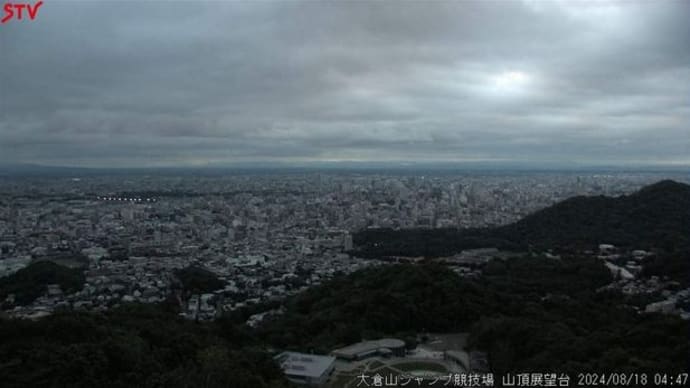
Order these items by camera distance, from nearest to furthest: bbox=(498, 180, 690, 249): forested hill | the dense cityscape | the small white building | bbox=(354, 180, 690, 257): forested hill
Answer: the small white building, the dense cityscape, bbox=(498, 180, 690, 249): forested hill, bbox=(354, 180, 690, 257): forested hill

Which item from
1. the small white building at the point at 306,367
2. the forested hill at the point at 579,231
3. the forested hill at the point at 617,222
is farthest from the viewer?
the forested hill at the point at 579,231

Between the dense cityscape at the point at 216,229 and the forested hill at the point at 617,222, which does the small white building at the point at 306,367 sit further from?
the forested hill at the point at 617,222

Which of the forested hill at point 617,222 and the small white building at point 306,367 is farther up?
the forested hill at point 617,222

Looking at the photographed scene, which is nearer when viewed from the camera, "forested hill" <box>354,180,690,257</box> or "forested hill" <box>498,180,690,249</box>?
"forested hill" <box>498,180,690,249</box>

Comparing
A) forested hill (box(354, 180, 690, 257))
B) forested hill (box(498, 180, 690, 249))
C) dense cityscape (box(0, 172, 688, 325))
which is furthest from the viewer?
forested hill (box(354, 180, 690, 257))

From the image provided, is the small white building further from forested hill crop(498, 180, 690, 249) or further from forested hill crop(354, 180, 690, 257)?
forested hill crop(498, 180, 690, 249)

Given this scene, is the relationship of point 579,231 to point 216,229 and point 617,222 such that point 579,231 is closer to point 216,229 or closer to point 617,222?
point 617,222

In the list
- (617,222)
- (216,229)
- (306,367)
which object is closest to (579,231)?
(617,222)

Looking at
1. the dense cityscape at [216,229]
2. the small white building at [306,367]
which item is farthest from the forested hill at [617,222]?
the small white building at [306,367]

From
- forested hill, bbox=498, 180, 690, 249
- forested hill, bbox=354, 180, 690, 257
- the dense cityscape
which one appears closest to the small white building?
the dense cityscape
